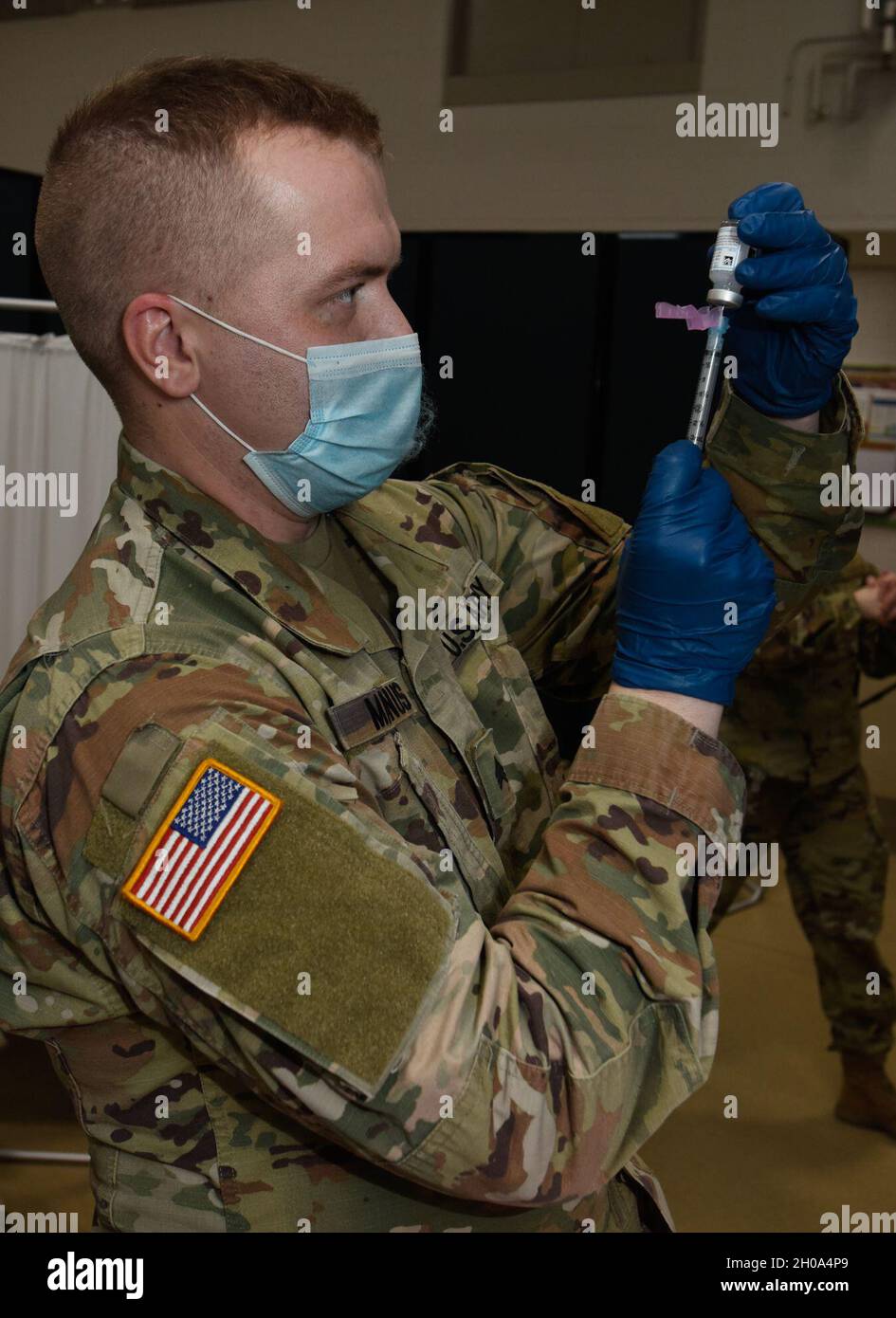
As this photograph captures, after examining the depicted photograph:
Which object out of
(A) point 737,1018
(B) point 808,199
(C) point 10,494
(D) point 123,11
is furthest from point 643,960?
(D) point 123,11

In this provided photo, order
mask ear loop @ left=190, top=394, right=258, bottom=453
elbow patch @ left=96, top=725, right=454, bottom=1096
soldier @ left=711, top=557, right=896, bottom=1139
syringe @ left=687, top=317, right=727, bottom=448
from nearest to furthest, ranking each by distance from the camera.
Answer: elbow patch @ left=96, top=725, right=454, bottom=1096 < mask ear loop @ left=190, top=394, right=258, bottom=453 < syringe @ left=687, top=317, right=727, bottom=448 < soldier @ left=711, top=557, right=896, bottom=1139

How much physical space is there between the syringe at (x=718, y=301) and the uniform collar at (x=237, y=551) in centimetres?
36

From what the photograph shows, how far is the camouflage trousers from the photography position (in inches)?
114

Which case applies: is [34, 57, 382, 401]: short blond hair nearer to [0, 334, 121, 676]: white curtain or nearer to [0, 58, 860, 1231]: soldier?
[0, 58, 860, 1231]: soldier

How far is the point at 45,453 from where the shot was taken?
2658 mm

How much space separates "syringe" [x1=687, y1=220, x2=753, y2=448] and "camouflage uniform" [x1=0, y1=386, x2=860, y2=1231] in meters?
0.29

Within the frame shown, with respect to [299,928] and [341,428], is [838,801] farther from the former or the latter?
[299,928]

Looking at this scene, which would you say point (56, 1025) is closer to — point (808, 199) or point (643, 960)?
point (643, 960)

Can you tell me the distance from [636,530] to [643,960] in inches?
14.6

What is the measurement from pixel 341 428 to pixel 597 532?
0.36 m

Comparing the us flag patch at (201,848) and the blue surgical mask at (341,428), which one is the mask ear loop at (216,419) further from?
the us flag patch at (201,848)

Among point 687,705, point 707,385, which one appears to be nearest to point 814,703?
point 707,385

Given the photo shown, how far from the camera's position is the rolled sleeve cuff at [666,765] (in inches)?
33.8

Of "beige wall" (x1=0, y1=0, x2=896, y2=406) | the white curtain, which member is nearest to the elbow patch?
the white curtain
